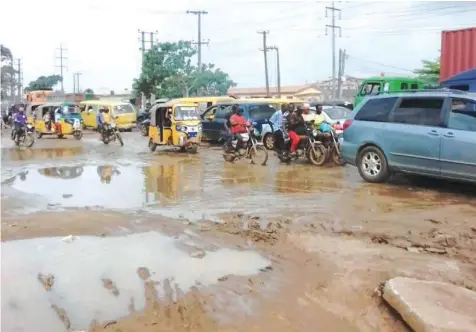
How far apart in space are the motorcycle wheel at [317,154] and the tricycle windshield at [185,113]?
511cm

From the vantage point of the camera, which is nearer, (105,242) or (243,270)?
(243,270)

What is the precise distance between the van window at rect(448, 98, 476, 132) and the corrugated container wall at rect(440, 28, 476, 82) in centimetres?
689

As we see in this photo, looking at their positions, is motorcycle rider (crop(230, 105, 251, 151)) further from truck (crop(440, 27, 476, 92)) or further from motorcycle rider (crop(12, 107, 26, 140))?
motorcycle rider (crop(12, 107, 26, 140))

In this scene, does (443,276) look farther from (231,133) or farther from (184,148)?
(184,148)

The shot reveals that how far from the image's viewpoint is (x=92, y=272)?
16.7ft

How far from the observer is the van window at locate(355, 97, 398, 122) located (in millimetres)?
9986

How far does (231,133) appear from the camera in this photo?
14414 millimetres

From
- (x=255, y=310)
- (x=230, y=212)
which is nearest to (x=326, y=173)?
(x=230, y=212)

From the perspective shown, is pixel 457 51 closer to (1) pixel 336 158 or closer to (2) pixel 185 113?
(1) pixel 336 158

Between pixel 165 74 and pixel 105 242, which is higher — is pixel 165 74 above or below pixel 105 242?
above

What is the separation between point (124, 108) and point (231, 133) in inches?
736

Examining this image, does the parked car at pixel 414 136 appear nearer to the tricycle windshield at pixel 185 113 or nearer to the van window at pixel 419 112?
the van window at pixel 419 112

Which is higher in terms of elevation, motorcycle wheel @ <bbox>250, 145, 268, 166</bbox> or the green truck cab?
the green truck cab

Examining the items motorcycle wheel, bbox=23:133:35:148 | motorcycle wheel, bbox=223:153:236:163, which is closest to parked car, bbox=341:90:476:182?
motorcycle wheel, bbox=223:153:236:163
